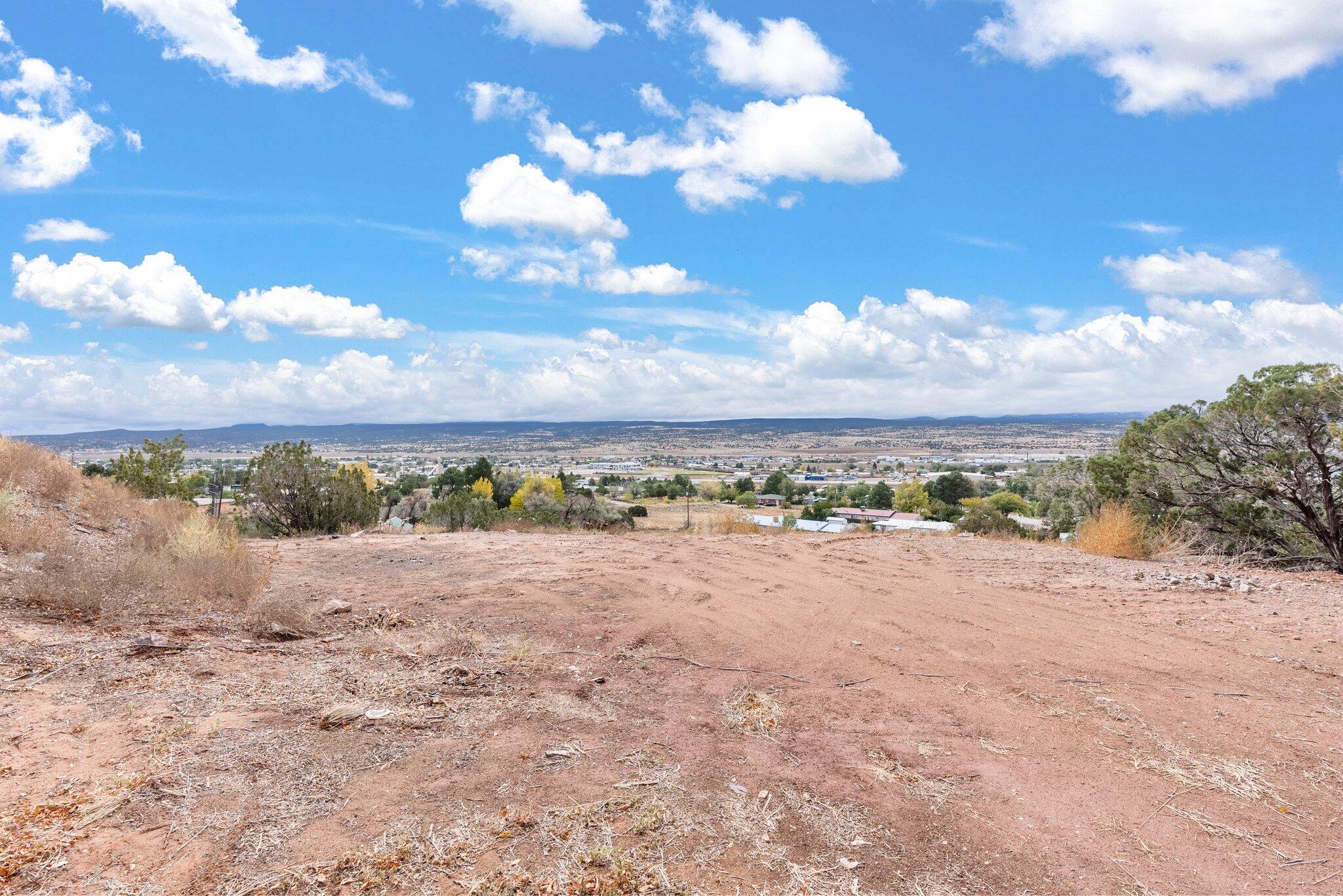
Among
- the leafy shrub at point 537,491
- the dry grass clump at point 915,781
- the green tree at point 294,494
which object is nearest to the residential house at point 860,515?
the leafy shrub at point 537,491

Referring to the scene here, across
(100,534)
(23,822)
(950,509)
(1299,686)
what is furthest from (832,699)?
(950,509)

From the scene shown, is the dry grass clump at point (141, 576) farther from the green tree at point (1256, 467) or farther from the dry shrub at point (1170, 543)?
the green tree at point (1256, 467)

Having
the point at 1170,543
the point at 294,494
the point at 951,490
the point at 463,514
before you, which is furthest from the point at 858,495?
the point at 294,494

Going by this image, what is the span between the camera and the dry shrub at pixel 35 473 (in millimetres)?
10688

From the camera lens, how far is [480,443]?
14500 centimetres

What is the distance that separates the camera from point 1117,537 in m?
11.6

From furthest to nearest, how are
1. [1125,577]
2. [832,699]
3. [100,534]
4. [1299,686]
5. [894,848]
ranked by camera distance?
[100,534] < [1125,577] < [1299,686] < [832,699] < [894,848]

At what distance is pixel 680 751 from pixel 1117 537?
33.8 ft

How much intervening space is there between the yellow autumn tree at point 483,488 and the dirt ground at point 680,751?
3017 cm

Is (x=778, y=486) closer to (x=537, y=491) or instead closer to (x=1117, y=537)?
(x=537, y=491)

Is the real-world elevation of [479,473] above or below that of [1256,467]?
below

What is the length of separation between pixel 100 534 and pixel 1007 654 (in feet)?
37.1

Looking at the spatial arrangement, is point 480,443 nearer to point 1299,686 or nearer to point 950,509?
point 950,509

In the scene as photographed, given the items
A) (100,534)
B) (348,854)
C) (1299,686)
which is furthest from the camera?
(100,534)
